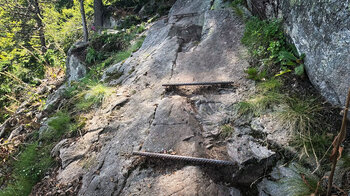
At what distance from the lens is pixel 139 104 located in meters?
4.66

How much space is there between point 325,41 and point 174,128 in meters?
2.74

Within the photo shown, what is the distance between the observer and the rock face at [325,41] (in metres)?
2.68

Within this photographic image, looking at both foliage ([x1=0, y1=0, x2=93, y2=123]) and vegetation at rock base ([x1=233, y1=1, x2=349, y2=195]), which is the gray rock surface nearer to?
foliage ([x1=0, y1=0, x2=93, y2=123])

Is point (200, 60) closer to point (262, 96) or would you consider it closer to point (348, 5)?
point (262, 96)

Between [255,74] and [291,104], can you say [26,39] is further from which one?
[291,104]

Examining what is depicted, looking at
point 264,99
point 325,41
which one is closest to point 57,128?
point 264,99

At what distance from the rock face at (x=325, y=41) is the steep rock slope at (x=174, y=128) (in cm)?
110

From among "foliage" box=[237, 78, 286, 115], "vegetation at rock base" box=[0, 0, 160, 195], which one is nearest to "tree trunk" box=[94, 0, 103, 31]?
"vegetation at rock base" box=[0, 0, 160, 195]

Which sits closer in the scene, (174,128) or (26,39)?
(174,128)

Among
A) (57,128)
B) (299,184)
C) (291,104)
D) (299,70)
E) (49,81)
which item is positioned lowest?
(49,81)

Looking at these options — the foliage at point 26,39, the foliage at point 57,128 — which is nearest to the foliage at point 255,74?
the foliage at point 57,128

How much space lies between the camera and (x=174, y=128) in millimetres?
3561

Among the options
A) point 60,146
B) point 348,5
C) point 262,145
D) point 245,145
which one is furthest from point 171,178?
point 348,5

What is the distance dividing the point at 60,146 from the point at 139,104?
6.58 ft
